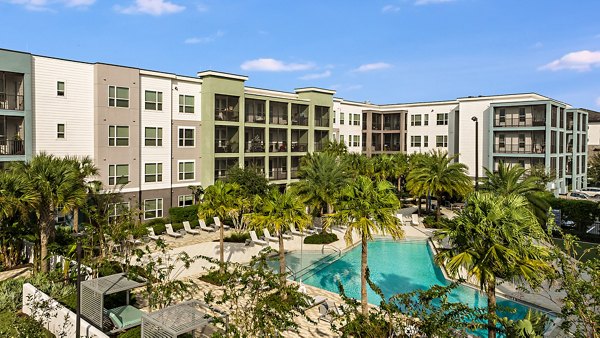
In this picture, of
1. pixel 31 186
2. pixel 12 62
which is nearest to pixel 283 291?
pixel 31 186

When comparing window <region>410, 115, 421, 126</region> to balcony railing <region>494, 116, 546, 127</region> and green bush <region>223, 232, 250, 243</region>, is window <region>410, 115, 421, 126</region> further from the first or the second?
green bush <region>223, 232, 250, 243</region>

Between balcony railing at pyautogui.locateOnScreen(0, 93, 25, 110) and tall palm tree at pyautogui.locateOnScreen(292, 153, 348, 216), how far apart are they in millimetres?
19953

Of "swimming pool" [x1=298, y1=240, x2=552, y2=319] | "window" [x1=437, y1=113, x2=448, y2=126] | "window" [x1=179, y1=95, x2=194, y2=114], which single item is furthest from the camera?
"window" [x1=437, y1=113, x2=448, y2=126]

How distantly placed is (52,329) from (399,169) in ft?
122

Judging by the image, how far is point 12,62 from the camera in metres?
27.5

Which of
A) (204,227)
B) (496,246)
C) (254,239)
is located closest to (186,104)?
(204,227)

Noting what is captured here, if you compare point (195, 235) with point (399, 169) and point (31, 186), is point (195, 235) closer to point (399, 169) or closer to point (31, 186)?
point (31, 186)

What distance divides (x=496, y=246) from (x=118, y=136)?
29560 millimetres

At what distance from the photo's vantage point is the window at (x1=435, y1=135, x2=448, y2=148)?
59266mm

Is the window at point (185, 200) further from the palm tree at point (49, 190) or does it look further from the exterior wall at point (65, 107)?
the palm tree at point (49, 190)

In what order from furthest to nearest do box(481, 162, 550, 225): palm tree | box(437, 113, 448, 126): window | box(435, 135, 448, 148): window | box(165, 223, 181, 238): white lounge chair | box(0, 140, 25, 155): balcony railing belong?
box(435, 135, 448, 148): window → box(437, 113, 448, 126): window → box(165, 223, 181, 238): white lounge chair → box(481, 162, 550, 225): palm tree → box(0, 140, 25, 155): balcony railing

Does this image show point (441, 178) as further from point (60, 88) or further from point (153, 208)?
point (60, 88)

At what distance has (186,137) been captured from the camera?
124 feet

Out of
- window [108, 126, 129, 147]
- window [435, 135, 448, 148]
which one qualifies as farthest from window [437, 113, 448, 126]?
window [108, 126, 129, 147]
